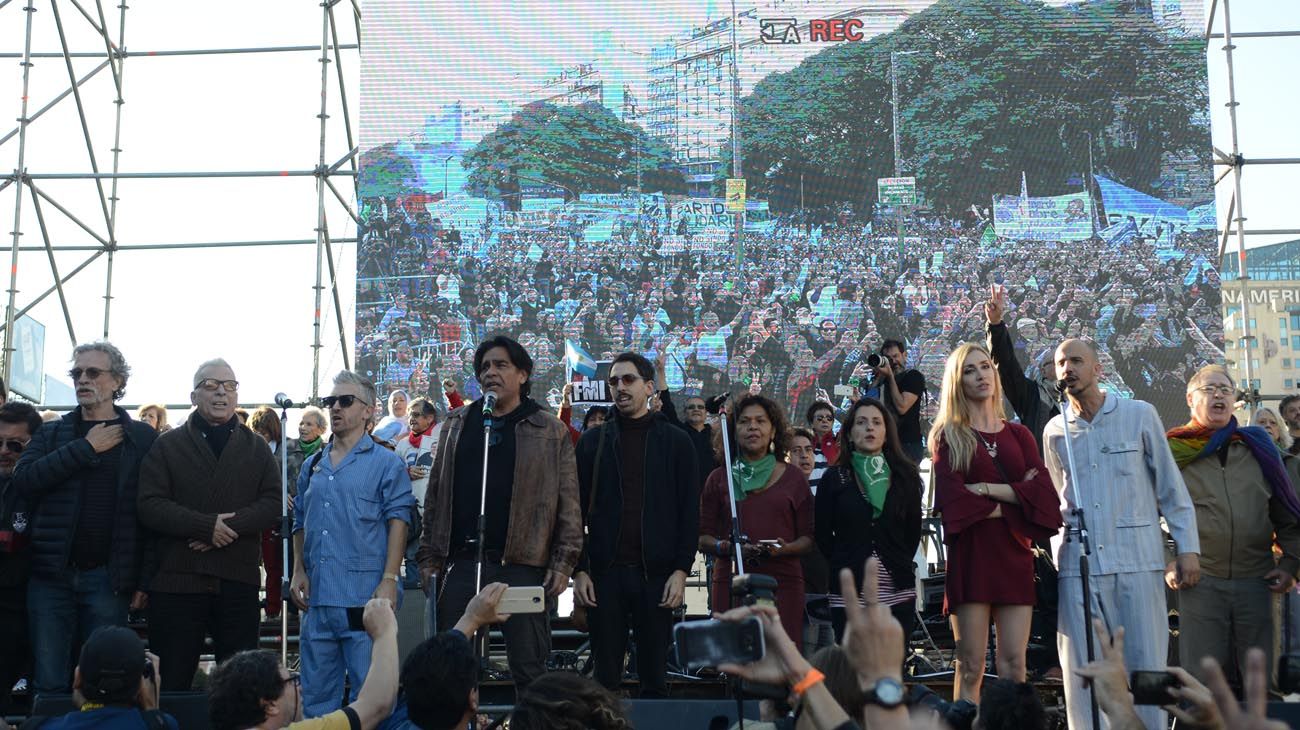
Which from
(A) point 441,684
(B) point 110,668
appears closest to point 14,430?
(B) point 110,668

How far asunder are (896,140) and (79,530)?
26.0 ft

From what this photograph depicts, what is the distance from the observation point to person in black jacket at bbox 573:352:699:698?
15.8ft

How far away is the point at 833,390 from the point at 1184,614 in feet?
19.5

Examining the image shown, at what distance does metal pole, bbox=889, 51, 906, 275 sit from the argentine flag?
2.61 metres

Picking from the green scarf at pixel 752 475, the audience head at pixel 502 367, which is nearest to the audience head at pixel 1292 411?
the green scarf at pixel 752 475

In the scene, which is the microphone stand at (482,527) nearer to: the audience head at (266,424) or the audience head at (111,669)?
the audience head at (111,669)

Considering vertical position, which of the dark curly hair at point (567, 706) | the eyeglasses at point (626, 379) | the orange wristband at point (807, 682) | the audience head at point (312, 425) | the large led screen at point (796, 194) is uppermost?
the large led screen at point (796, 194)

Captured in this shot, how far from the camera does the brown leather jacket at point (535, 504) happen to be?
4.71 m

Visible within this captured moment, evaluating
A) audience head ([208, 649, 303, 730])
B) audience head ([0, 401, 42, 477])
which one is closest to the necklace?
audience head ([208, 649, 303, 730])

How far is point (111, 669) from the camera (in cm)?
344

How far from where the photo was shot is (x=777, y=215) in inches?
443

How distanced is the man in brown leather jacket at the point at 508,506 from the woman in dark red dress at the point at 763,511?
68 cm

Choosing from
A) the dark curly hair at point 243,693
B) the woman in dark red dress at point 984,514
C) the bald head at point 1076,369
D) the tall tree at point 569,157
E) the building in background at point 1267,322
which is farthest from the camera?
the building in background at point 1267,322

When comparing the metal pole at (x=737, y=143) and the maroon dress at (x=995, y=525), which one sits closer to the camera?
the maroon dress at (x=995, y=525)
